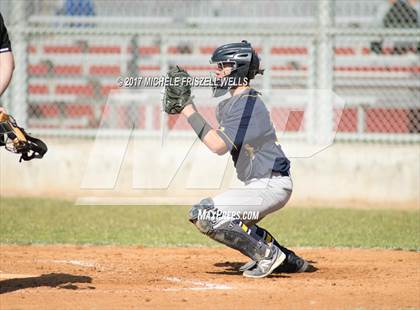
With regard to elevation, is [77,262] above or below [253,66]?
below

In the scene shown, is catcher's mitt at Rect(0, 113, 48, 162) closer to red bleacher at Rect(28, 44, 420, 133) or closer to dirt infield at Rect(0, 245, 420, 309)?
dirt infield at Rect(0, 245, 420, 309)

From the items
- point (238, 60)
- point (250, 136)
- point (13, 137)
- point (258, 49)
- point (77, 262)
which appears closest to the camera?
point (13, 137)

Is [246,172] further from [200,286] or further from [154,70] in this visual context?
[154,70]

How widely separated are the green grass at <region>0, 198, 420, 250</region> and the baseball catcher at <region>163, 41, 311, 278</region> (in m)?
2.11

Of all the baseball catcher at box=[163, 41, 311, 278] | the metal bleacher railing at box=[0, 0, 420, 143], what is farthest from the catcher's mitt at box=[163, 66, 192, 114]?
the metal bleacher railing at box=[0, 0, 420, 143]

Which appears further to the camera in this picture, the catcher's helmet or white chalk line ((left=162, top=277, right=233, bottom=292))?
the catcher's helmet

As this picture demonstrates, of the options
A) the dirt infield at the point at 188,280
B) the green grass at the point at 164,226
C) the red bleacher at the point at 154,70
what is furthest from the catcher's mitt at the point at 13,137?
the red bleacher at the point at 154,70

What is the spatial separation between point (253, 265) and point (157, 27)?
708 centimetres

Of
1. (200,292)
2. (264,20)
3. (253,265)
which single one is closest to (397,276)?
(253,265)

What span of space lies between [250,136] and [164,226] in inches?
152

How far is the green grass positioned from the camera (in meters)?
9.50

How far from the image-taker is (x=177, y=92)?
6668 mm

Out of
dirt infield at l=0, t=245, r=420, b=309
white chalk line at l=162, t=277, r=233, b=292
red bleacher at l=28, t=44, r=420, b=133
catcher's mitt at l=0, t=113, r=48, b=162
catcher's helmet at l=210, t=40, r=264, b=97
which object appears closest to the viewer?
dirt infield at l=0, t=245, r=420, b=309

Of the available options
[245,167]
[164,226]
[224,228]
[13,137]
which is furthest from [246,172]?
[164,226]
